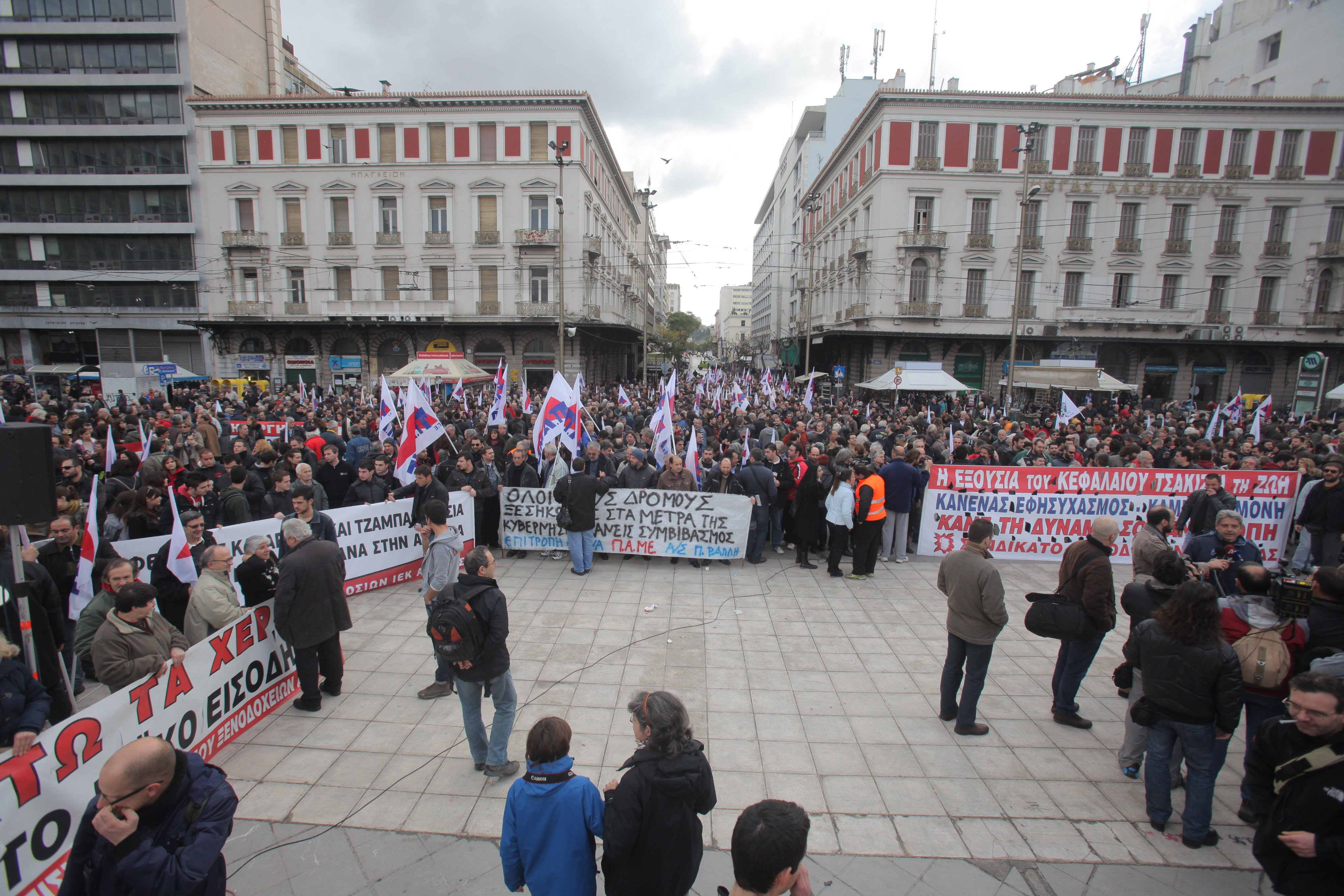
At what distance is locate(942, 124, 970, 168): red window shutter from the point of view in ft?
109

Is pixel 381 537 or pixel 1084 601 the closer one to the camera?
pixel 1084 601

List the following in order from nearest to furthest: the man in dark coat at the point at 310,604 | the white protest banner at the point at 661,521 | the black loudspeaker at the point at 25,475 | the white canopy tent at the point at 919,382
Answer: the black loudspeaker at the point at 25,475 → the man in dark coat at the point at 310,604 → the white protest banner at the point at 661,521 → the white canopy tent at the point at 919,382

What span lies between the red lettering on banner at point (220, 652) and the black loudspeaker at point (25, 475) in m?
1.42

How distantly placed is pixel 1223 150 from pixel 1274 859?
146ft

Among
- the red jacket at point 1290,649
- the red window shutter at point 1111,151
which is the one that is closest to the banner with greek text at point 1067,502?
the red jacket at point 1290,649

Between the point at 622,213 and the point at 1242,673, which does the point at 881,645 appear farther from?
the point at 622,213

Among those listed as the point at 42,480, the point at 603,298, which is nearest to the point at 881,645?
the point at 42,480

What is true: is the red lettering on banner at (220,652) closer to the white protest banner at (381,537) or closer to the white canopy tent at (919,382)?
the white protest banner at (381,537)

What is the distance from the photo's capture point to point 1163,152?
3356 cm

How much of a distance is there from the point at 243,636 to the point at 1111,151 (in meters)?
43.0

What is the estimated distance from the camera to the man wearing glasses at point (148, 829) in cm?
232

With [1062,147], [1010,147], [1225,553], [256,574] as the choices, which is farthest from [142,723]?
[1062,147]

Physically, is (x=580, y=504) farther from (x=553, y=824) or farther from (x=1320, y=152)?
(x=1320, y=152)

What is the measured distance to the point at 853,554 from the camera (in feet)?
29.4
